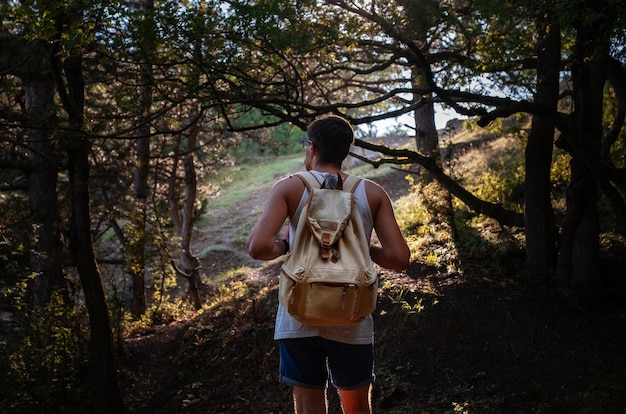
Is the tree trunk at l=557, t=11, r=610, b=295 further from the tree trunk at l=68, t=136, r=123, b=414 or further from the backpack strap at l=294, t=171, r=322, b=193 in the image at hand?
the tree trunk at l=68, t=136, r=123, b=414

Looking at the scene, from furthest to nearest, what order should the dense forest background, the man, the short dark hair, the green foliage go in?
the green foliage → the dense forest background → the short dark hair → the man

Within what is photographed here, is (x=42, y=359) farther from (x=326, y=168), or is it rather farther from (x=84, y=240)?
(x=326, y=168)

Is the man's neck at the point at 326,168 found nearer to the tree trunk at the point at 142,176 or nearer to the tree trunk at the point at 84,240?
the tree trunk at the point at 142,176

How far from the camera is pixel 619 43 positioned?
541 cm

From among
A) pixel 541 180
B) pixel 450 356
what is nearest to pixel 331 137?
pixel 450 356

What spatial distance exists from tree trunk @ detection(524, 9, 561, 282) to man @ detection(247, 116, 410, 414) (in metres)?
4.28

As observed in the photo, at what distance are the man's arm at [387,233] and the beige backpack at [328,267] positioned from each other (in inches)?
7.1

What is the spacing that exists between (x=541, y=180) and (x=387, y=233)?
4362 millimetres

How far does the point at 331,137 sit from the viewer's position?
2828 mm

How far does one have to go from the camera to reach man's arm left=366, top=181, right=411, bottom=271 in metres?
2.84

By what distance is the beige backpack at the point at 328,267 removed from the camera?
2.56 metres

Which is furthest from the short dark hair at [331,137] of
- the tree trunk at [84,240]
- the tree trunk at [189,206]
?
the tree trunk at [189,206]

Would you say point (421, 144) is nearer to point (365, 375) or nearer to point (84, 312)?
point (84, 312)

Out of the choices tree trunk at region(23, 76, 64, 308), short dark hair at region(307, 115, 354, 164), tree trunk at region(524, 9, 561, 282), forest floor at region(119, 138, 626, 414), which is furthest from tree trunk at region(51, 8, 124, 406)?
tree trunk at region(524, 9, 561, 282)
